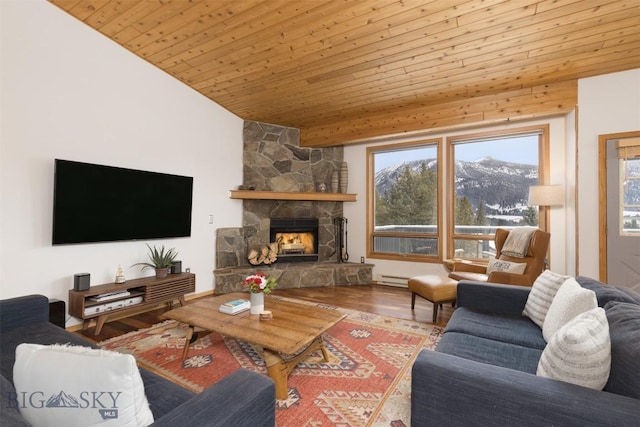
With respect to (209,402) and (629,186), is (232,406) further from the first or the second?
(629,186)

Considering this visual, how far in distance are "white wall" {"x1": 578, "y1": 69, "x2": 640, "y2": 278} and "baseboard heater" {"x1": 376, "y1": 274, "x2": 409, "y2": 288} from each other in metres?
2.26

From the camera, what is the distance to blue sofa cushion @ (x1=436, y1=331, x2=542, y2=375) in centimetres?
157

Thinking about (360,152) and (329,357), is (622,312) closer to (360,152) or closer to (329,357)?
(329,357)

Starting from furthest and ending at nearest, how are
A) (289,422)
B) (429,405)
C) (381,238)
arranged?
(381,238) → (289,422) → (429,405)

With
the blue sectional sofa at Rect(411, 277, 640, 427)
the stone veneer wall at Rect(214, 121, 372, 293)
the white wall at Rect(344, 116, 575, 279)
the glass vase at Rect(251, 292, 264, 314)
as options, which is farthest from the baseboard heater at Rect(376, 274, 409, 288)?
the blue sectional sofa at Rect(411, 277, 640, 427)

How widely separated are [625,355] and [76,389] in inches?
71.9

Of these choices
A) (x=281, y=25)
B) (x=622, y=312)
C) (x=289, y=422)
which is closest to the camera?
(x=622, y=312)

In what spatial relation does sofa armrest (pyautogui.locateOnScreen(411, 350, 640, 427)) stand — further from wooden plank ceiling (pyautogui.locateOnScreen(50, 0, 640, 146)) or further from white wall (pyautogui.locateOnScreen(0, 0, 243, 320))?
white wall (pyautogui.locateOnScreen(0, 0, 243, 320))

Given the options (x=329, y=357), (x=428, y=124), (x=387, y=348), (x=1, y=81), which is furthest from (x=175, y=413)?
(x=428, y=124)

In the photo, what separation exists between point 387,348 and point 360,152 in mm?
3715

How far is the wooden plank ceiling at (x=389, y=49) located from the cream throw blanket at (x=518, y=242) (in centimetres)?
147

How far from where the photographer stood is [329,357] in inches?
98.5

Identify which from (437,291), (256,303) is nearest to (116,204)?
(256,303)

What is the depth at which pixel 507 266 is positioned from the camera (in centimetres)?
335
